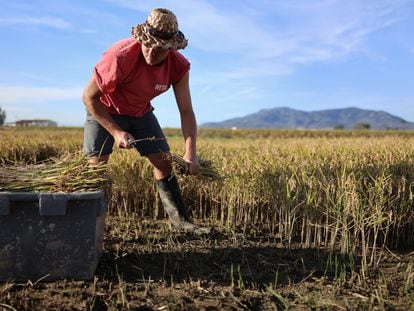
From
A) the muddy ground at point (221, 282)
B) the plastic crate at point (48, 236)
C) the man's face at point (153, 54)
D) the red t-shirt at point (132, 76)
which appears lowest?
the muddy ground at point (221, 282)

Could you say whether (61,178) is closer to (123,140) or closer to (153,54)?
(123,140)

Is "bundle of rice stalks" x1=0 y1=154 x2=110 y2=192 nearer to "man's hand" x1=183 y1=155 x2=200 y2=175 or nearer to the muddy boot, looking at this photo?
"man's hand" x1=183 y1=155 x2=200 y2=175

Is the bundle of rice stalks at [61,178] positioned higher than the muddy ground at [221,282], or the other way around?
the bundle of rice stalks at [61,178]

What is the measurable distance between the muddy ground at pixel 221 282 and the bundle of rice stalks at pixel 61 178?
51 cm

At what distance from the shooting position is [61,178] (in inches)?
96.7

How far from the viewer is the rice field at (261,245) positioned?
2.20 meters

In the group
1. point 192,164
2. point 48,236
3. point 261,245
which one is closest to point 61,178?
point 48,236

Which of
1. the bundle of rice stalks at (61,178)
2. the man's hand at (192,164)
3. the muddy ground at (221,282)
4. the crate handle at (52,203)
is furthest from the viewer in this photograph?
the man's hand at (192,164)

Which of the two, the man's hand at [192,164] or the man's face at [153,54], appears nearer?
the man's face at [153,54]

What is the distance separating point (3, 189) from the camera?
94.6 inches

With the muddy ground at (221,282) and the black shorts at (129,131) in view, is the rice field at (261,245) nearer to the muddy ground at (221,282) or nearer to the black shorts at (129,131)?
the muddy ground at (221,282)

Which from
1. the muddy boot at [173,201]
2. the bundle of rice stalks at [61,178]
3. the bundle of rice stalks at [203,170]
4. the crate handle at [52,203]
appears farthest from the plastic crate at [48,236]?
the muddy boot at [173,201]

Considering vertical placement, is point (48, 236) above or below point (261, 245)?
above

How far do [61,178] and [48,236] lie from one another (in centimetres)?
33
